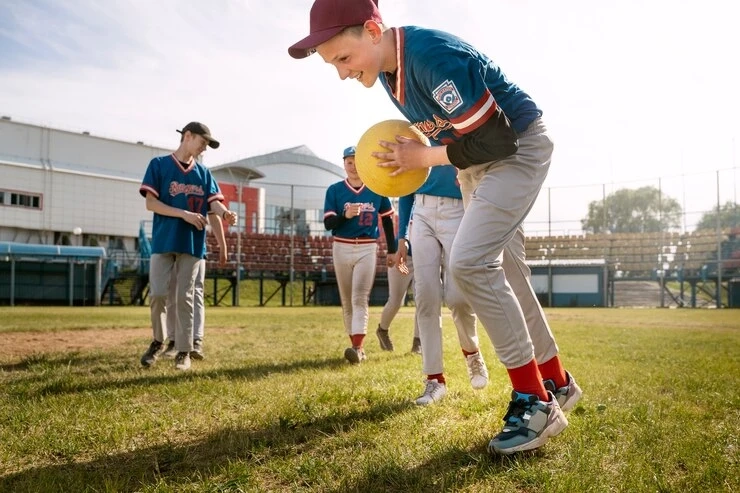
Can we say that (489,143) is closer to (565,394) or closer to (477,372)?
(565,394)

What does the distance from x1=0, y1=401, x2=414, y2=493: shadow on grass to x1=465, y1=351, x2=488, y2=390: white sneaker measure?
1092 mm

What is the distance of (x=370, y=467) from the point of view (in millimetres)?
2637

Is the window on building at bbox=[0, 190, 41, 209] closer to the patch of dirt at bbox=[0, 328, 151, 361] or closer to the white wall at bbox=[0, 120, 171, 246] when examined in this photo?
the white wall at bbox=[0, 120, 171, 246]

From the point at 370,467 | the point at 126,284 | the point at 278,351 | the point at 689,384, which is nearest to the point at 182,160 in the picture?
the point at 278,351

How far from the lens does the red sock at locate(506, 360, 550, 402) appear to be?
299 cm

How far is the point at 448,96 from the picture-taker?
2764mm

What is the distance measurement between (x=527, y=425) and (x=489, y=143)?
1.38 meters

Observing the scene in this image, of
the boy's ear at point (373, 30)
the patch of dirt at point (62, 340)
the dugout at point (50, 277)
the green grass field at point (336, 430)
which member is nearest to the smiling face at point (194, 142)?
the green grass field at point (336, 430)

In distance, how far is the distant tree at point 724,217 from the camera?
1163 inches

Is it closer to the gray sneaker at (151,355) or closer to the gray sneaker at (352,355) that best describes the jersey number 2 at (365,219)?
the gray sneaker at (352,355)

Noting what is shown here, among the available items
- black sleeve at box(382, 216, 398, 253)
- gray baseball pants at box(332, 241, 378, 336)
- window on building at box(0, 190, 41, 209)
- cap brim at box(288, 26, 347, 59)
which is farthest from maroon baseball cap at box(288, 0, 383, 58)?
window on building at box(0, 190, 41, 209)

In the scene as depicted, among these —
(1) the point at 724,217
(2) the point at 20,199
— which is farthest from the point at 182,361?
(2) the point at 20,199

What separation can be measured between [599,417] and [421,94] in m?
2.33

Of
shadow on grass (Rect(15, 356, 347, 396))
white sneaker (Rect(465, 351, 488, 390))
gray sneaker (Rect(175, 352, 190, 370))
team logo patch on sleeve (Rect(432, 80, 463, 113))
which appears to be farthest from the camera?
gray sneaker (Rect(175, 352, 190, 370))
